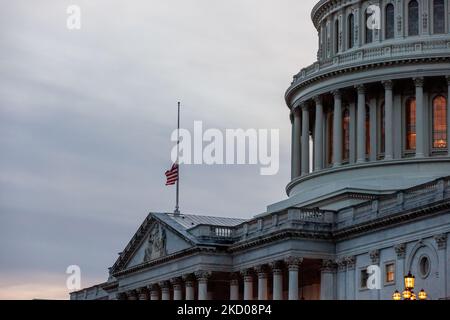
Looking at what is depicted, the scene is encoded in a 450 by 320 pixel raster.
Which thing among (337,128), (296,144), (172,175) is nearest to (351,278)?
(337,128)

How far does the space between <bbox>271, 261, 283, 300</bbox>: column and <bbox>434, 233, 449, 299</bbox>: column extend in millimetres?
14698

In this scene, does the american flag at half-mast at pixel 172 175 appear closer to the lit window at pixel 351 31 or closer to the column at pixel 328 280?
the lit window at pixel 351 31

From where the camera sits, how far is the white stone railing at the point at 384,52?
89.2 metres

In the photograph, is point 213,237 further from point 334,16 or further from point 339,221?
point 334,16

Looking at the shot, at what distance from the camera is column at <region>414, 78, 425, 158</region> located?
287 feet

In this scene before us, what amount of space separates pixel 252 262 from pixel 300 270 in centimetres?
328

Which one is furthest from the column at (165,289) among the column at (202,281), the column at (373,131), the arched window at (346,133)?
the column at (373,131)

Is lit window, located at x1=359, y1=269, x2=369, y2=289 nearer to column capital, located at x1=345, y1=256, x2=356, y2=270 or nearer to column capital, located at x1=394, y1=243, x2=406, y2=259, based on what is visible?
column capital, located at x1=345, y1=256, x2=356, y2=270

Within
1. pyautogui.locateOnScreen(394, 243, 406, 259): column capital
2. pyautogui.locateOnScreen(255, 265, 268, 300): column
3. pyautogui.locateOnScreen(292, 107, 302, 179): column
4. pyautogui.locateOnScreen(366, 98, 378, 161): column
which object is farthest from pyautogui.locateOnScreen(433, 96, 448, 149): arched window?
pyautogui.locateOnScreen(394, 243, 406, 259): column capital

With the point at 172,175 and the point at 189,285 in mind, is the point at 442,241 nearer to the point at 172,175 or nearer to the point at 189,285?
the point at 189,285

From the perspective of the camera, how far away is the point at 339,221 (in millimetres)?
77562

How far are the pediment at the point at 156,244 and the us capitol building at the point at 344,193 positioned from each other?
0.34 feet

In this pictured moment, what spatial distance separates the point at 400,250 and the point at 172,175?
30558 millimetres

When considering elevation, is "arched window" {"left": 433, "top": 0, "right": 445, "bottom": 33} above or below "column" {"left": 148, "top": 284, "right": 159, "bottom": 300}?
above
